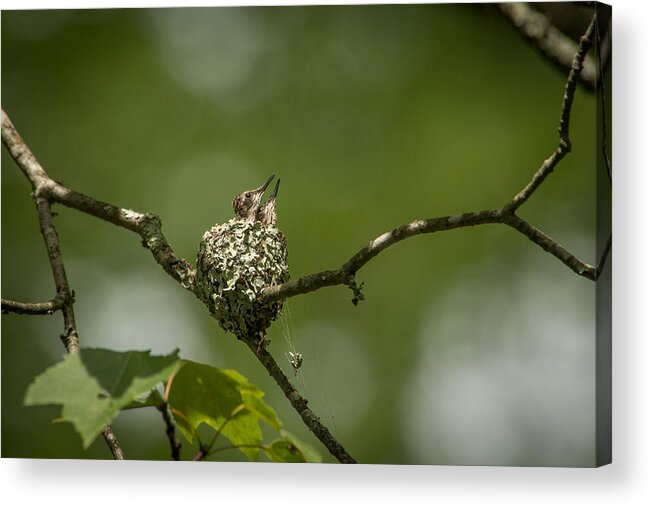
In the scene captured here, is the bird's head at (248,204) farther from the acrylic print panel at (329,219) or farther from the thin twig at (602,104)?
the thin twig at (602,104)

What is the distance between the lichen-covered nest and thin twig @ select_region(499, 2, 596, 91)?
123cm

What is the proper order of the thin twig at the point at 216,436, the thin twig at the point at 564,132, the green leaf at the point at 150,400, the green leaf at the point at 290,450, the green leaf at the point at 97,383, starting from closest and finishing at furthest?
1. the green leaf at the point at 97,383
2. the green leaf at the point at 150,400
3. the green leaf at the point at 290,450
4. the thin twig at the point at 216,436
5. the thin twig at the point at 564,132

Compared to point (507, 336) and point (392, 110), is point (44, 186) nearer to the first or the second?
point (392, 110)

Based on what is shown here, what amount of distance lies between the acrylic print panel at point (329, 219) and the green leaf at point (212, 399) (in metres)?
0.23

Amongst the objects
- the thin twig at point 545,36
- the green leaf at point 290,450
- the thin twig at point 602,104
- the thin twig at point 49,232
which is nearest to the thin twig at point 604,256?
the thin twig at point 602,104

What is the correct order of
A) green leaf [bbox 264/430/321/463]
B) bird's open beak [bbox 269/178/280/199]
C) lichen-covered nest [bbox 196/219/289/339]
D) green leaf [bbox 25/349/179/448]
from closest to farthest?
1. green leaf [bbox 25/349/179/448]
2. green leaf [bbox 264/430/321/463]
3. lichen-covered nest [bbox 196/219/289/339]
4. bird's open beak [bbox 269/178/280/199]

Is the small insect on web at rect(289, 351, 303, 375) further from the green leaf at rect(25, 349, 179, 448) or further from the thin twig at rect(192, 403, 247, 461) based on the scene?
the green leaf at rect(25, 349, 179, 448)

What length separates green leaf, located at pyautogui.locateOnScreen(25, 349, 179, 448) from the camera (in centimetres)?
244

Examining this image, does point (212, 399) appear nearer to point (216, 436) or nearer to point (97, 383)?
point (216, 436)

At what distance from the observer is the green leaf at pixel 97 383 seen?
7.99ft

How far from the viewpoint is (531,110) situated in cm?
336

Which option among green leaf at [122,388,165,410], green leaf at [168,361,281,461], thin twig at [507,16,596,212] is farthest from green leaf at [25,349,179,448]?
thin twig at [507,16,596,212]

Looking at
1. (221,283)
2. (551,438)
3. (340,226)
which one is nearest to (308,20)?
(340,226)

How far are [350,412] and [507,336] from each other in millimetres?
630
